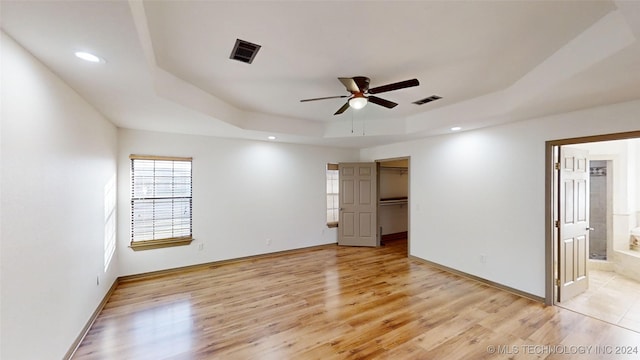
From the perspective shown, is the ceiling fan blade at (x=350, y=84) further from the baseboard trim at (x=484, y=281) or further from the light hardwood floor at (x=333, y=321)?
the baseboard trim at (x=484, y=281)

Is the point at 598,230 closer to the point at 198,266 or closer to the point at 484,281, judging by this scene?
the point at 484,281

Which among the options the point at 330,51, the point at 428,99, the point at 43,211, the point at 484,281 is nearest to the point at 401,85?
the point at 330,51

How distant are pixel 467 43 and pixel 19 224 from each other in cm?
352

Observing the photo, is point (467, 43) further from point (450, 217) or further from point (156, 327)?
point (156, 327)

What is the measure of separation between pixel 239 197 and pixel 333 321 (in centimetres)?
308

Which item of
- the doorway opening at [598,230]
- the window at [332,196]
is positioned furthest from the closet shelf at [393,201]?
the doorway opening at [598,230]

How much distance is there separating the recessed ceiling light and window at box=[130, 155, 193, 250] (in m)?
2.67

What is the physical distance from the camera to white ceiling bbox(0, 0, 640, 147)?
5.31ft

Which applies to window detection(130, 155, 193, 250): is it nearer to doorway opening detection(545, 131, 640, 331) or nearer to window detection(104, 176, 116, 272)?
window detection(104, 176, 116, 272)

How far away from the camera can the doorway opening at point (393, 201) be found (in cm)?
714

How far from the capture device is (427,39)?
6.97 feet

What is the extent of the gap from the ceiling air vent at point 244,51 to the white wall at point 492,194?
12.1 feet

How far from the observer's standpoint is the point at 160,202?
4.39 metres

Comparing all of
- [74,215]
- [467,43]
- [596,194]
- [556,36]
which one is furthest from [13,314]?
[596,194]
